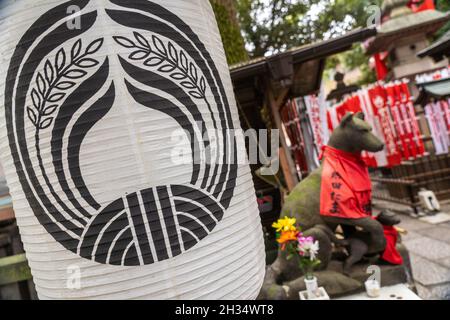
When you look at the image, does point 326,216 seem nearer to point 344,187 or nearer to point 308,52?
point 344,187

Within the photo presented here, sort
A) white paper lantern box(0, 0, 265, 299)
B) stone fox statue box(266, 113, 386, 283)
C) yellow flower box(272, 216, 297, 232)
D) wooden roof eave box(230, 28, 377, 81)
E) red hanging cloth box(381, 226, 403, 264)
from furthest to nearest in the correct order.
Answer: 1. red hanging cloth box(381, 226, 403, 264)
2. stone fox statue box(266, 113, 386, 283)
3. wooden roof eave box(230, 28, 377, 81)
4. yellow flower box(272, 216, 297, 232)
5. white paper lantern box(0, 0, 265, 299)

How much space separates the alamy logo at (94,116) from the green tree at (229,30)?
3.81 m

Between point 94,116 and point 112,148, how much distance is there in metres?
0.15

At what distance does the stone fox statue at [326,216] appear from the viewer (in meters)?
4.22

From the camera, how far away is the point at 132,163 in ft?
4.64

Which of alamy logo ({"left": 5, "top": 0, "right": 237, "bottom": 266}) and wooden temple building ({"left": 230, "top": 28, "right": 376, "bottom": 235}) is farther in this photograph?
wooden temple building ({"left": 230, "top": 28, "right": 376, "bottom": 235})

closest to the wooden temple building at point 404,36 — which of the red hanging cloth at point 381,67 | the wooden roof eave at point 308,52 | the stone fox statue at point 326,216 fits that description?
the red hanging cloth at point 381,67

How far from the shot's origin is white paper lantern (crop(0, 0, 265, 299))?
1.41 metres

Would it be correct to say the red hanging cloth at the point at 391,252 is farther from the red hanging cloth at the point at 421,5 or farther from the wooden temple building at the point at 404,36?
the red hanging cloth at the point at 421,5

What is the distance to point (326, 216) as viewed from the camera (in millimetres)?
4266

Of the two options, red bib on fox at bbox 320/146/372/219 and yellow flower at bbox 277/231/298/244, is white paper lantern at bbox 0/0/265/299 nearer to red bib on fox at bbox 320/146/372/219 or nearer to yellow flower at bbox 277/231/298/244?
yellow flower at bbox 277/231/298/244

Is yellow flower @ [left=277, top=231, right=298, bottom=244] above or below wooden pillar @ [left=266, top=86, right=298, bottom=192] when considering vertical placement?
below

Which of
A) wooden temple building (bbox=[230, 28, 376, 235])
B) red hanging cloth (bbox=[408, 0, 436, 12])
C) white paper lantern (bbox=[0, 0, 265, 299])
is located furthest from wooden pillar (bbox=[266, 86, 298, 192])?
red hanging cloth (bbox=[408, 0, 436, 12])
